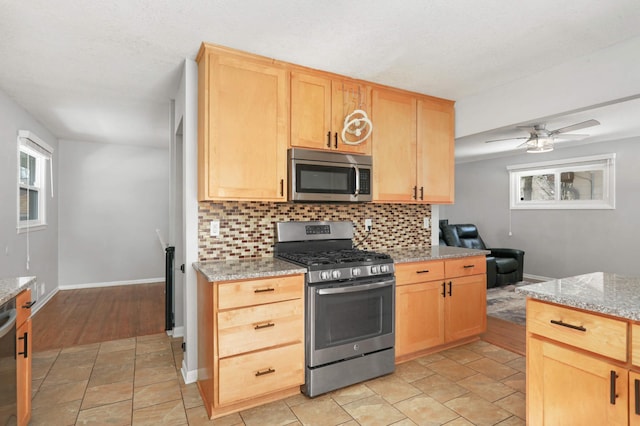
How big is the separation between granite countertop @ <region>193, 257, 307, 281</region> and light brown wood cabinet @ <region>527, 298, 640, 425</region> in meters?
1.33

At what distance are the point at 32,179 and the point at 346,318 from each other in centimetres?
458

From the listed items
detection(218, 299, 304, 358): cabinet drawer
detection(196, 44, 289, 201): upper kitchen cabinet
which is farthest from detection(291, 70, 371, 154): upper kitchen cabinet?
detection(218, 299, 304, 358): cabinet drawer

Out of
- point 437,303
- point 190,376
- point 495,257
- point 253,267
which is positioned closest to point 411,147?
point 437,303

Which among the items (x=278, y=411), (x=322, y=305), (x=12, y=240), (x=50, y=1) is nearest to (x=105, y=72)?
(x=50, y=1)

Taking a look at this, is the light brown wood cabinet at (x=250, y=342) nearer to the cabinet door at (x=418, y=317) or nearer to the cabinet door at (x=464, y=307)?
the cabinet door at (x=418, y=317)

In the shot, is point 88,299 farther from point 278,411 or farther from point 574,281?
point 574,281

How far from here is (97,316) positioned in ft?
13.5

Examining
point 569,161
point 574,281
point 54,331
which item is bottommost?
point 54,331

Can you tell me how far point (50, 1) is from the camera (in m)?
1.86

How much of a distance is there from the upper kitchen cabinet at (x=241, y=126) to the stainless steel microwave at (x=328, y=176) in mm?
93

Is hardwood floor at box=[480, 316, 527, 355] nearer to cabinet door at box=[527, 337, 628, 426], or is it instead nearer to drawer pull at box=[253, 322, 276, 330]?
cabinet door at box=[527, 337, 628, 426]

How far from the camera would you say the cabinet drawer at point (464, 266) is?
3010 millimetres

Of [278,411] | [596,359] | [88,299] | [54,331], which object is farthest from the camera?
[88,299]

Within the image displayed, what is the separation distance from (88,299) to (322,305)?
4185 mm
